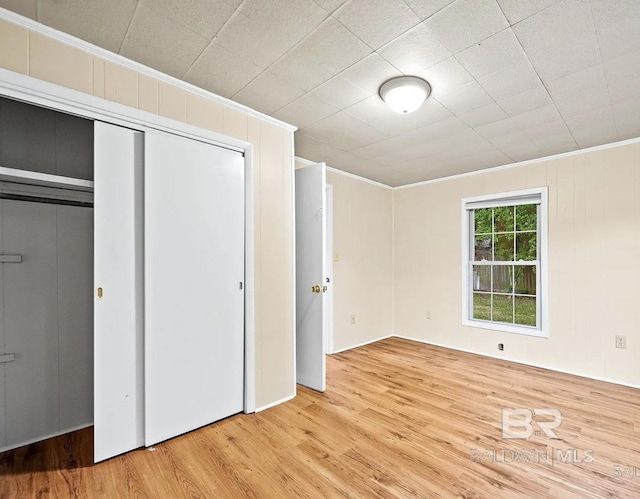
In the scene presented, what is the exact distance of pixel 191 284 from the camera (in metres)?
2.36

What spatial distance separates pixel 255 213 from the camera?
2.71 metres

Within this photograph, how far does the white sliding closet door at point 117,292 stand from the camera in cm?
201

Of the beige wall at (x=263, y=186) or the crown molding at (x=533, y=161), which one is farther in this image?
the crown molding at (x=533, y=161)

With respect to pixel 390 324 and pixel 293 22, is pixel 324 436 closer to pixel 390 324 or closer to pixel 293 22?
pixel 293 22

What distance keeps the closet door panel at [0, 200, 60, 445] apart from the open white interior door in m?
1.90

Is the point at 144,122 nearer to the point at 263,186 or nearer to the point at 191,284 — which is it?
the point at 263,186

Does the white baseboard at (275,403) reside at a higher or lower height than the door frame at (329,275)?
lower

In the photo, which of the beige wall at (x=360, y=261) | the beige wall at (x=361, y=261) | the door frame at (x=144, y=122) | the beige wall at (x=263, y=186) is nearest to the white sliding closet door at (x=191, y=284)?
the door frame at (x=144, y=122)

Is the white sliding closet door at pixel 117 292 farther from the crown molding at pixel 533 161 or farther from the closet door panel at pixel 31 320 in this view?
the crown molding at pixel 533 161

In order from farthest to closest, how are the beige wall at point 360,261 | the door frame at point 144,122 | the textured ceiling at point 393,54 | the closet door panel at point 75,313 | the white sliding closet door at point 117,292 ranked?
1. the beige wall at point 360,261
2. the closet door panel at point 75,313
3. the white sliding closet door at point 117,292
4. the door frame at point 144,122
5. the textured ceiling at point 393,54

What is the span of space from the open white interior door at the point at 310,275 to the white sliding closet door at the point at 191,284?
2.56ft

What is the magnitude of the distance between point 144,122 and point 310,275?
5.98 feet

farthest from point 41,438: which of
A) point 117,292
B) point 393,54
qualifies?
point 393,54

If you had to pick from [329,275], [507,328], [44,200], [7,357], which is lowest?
[507,328]
